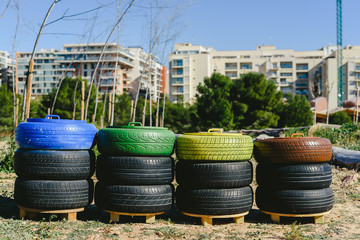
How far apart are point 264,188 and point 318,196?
2.41 feet

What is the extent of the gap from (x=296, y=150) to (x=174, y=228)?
195cm

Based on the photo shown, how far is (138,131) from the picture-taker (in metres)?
5.28

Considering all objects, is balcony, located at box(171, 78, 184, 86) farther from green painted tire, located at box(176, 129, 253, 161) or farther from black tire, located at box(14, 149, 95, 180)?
black tire, located at box(14, 149, 95, 180)

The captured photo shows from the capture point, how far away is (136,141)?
5262 millimetres

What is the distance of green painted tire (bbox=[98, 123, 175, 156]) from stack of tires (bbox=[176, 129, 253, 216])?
285 mm

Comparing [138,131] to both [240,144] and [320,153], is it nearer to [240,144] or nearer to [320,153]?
[240,144]

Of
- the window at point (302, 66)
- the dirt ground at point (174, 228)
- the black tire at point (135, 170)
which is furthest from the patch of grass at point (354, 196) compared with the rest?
the window at point (302, 66)

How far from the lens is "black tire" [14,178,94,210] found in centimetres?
523

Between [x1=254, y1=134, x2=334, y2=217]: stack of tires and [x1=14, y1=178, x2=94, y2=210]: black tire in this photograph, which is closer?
[x1=14, y1=178, x2=94, y2=210]: black tire

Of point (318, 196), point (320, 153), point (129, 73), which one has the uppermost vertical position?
point (129, 73)

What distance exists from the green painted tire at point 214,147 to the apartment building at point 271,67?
3215 inches

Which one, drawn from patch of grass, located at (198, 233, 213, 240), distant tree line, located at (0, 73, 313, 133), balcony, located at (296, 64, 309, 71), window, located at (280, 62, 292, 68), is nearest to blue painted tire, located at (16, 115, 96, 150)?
patch of grass, located at (198, 233, 213, 240)

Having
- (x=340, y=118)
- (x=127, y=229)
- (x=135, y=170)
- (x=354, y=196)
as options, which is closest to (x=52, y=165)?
(x=135, y=170)

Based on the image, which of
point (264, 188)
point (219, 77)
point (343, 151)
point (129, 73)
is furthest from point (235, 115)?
point (129, 73)
